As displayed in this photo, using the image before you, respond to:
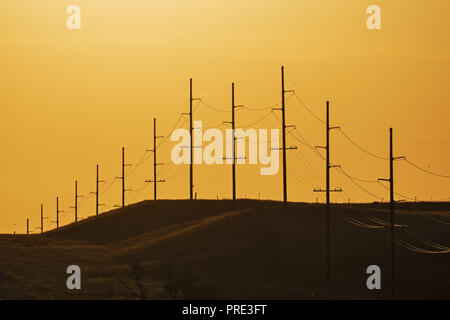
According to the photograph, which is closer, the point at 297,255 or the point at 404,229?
the point at 297,255

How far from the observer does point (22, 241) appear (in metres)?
153

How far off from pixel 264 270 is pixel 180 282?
92.7ft

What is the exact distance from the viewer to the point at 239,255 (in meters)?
117

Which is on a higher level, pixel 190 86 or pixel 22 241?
pixel 190 86

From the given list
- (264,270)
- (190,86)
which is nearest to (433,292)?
(264,270)

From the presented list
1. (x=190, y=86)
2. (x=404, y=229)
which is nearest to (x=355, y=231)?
(x=404, y=229)

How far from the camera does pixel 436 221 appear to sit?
134875 millimetres

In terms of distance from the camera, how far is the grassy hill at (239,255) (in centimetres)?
A: 9919

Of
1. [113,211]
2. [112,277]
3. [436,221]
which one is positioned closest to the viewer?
[112,277]

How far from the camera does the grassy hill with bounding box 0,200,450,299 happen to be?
325 feet
